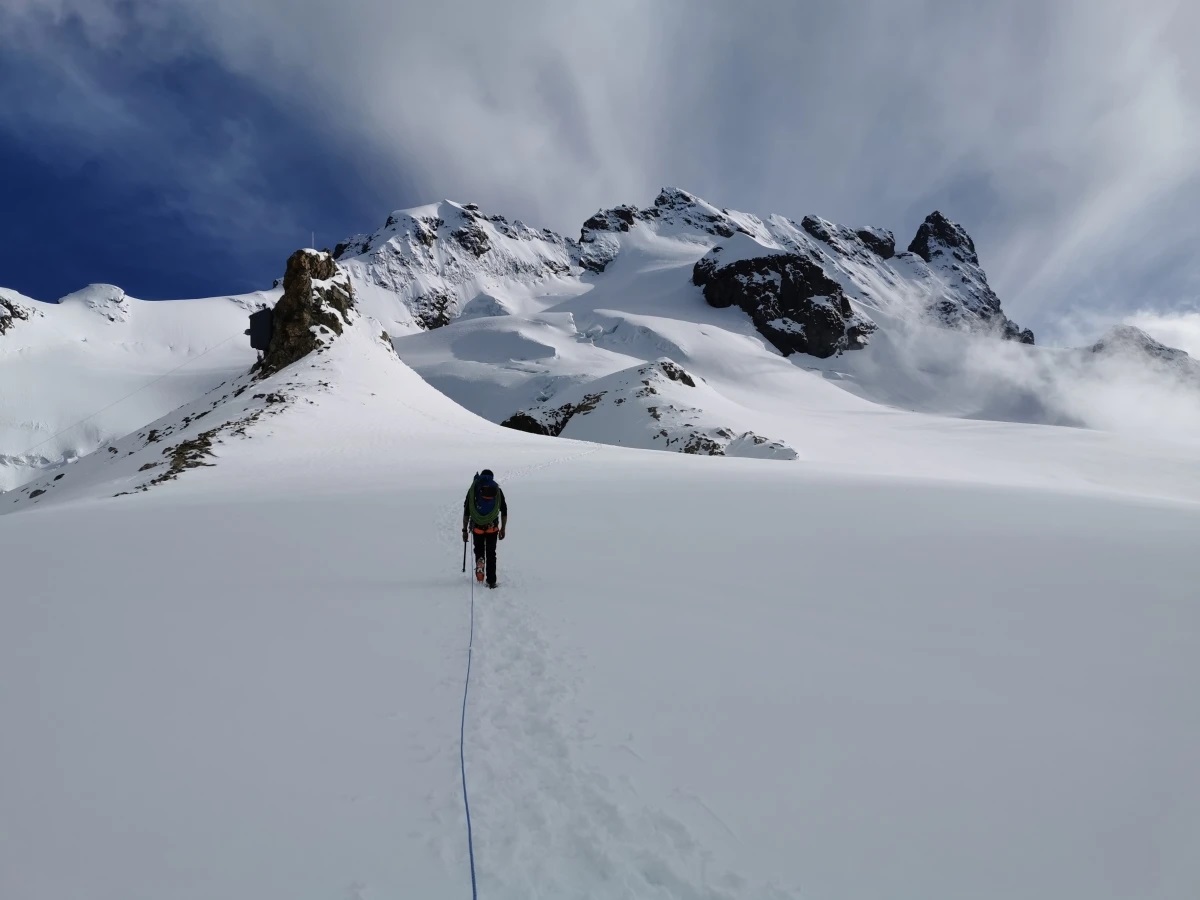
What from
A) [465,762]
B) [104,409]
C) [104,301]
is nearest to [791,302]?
[104,409]

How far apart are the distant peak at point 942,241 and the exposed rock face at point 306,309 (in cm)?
19957

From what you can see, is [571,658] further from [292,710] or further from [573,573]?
[573,573]

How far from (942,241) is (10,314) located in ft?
798

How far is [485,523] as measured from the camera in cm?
845

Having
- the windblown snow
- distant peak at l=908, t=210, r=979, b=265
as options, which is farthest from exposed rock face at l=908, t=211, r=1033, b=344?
the windblown snow

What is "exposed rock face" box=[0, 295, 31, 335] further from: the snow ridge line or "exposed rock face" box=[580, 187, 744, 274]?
"exposed rock face" box=[580, 187, 744, 274]

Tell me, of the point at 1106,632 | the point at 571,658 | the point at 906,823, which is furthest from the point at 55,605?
the point at 1106,632

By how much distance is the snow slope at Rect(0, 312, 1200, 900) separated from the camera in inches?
116

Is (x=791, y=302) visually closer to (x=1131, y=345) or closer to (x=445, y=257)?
(x=1131, y=345)

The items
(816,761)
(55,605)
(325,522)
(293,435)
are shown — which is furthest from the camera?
(293,435)

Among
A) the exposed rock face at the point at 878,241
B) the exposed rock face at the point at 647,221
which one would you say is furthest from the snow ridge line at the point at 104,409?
the exposed rock face at the point at 878,241

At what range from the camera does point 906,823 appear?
3.20m

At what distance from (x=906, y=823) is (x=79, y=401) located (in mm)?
116783

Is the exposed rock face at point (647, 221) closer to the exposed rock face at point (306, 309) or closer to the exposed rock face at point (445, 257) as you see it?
the exposed rock face at point (445, 257)
